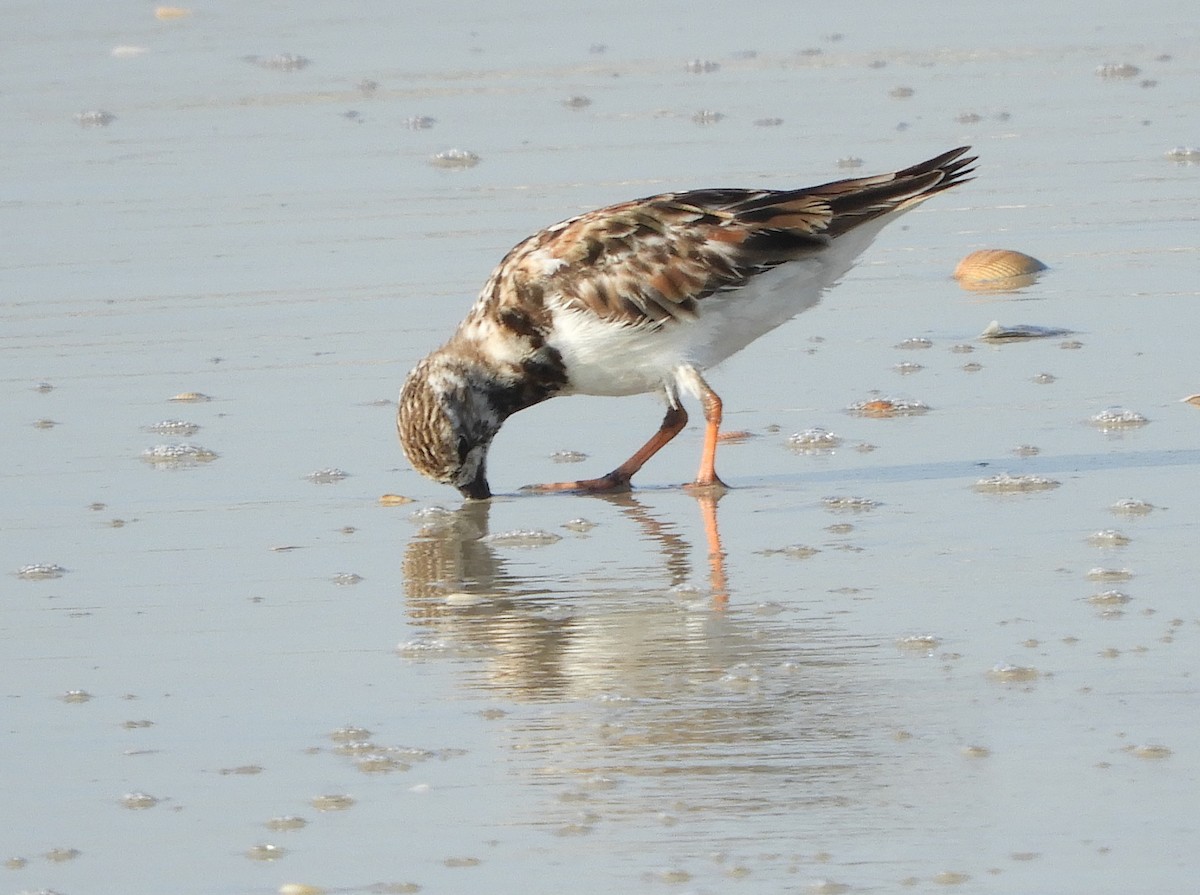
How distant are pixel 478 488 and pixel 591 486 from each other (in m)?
0.39

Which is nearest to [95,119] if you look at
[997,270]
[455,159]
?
[455,159]

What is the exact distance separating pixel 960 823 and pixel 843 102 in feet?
31.4

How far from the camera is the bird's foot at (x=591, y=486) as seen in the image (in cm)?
718

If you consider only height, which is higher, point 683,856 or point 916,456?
point 916,456

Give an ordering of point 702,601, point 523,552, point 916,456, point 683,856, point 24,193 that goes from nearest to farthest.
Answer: point 683,856 → point 702,601 → point 523,552 → point 916,456 → point 24,193

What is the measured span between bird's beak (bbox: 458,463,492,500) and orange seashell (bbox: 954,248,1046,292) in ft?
10.1

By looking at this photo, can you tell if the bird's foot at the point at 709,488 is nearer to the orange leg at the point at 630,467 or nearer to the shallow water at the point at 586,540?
the shallow water at the point at 586,540

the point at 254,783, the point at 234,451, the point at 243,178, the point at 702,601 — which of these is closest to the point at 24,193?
the point at 243,178

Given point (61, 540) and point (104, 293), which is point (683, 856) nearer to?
point (61, 540)

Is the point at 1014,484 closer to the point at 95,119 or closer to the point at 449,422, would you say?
the point at 449,422

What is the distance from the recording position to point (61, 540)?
665 cm

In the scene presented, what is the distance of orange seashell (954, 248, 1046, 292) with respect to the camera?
9.45 metres

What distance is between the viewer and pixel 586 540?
6.67m

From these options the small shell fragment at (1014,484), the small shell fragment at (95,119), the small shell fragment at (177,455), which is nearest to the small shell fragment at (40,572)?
the small shell fragment at (177,455)
